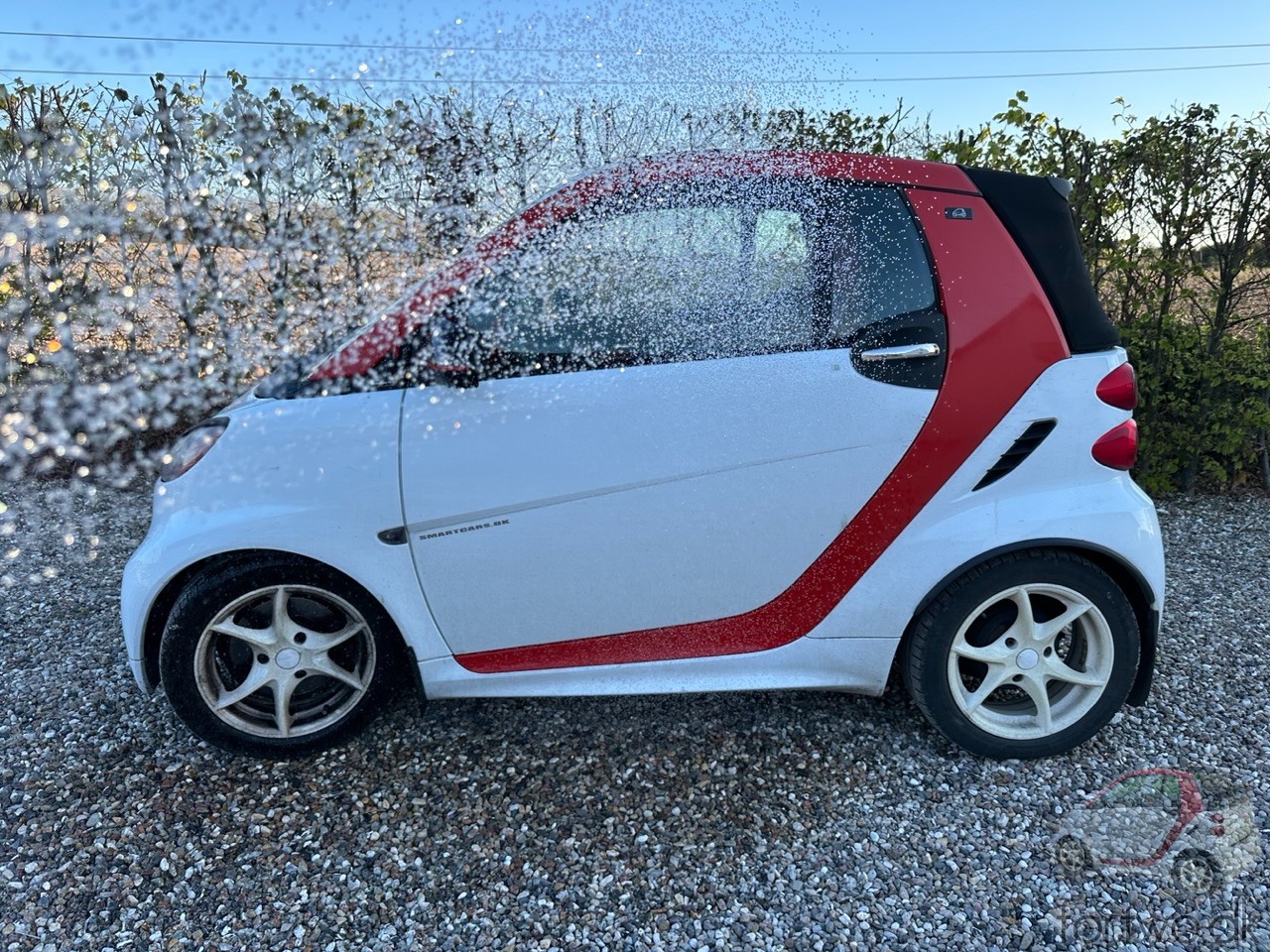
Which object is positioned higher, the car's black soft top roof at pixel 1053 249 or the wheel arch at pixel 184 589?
the car's black soft top roof at pixel 1053 249

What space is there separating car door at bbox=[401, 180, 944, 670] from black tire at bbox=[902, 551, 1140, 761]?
433mm

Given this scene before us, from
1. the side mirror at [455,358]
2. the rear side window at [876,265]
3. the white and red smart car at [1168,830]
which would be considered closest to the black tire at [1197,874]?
the white and red smart car at [1168,830]

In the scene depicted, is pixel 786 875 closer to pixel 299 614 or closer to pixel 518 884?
pixel 518 884

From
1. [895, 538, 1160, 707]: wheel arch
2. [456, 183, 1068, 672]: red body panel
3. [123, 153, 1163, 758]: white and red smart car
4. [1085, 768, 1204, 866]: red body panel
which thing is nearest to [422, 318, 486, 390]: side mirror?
[123, 153, 1163, 758]: white and red smart car

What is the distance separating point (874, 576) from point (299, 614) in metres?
1.63

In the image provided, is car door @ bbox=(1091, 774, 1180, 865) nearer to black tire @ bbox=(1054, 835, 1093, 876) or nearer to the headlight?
black tire @ bbox=(1054, 835, 1093, 876)

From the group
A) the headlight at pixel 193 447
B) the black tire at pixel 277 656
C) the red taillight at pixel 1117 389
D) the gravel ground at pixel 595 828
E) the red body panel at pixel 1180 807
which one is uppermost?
the red taillight at pixel 1117 389

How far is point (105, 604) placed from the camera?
3801 millimetres

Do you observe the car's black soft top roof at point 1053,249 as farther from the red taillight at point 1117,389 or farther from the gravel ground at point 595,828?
the gravel ground at point 595,828

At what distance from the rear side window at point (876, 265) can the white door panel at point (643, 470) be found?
14 centimetres

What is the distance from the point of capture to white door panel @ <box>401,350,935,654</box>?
2217 millimetres

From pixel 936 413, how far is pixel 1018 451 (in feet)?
0.87

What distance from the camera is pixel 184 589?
2.38 metres

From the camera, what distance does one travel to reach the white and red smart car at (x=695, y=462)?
2229 millimetres
